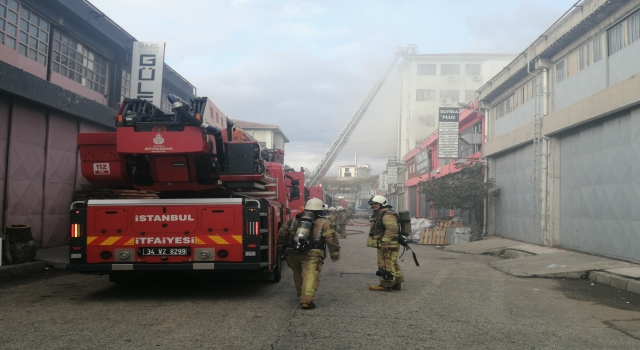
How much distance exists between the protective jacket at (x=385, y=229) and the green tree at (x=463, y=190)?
14944 millimetres

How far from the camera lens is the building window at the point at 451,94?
71188 millimetres

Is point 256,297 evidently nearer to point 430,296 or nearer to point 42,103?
point 430,296

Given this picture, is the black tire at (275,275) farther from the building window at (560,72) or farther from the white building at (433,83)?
the white building at (433,83)

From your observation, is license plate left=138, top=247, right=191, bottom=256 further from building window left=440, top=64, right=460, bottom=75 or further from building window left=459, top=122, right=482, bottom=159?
building window left=440, top=64, right=460, bottom=75

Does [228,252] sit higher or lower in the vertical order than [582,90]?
lower

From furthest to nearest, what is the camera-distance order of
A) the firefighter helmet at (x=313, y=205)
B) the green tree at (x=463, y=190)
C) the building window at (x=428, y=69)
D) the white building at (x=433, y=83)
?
the building window at (x=428, y=69)
the white building at (x=433, y=83)
the green tree at (x=463, y=190)
the firefighter helmet at (x=313, y=205)

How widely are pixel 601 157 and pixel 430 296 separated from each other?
8.51 m

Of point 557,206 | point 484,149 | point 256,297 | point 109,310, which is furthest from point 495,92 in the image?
point 109,310

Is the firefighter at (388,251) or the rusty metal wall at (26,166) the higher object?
the rusty metal wall at (26,166)

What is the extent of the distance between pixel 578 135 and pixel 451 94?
186 ft

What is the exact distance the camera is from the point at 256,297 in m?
8.45

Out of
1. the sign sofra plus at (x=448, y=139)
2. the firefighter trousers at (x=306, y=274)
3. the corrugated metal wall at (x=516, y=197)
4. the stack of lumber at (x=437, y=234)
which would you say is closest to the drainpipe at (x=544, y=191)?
the corrugated metal wall at (x=516, y=197)

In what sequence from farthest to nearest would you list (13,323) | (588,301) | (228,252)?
1. (588,301)
2. (228,252)
3. (13,323)

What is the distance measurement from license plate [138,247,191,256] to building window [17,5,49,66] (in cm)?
952
